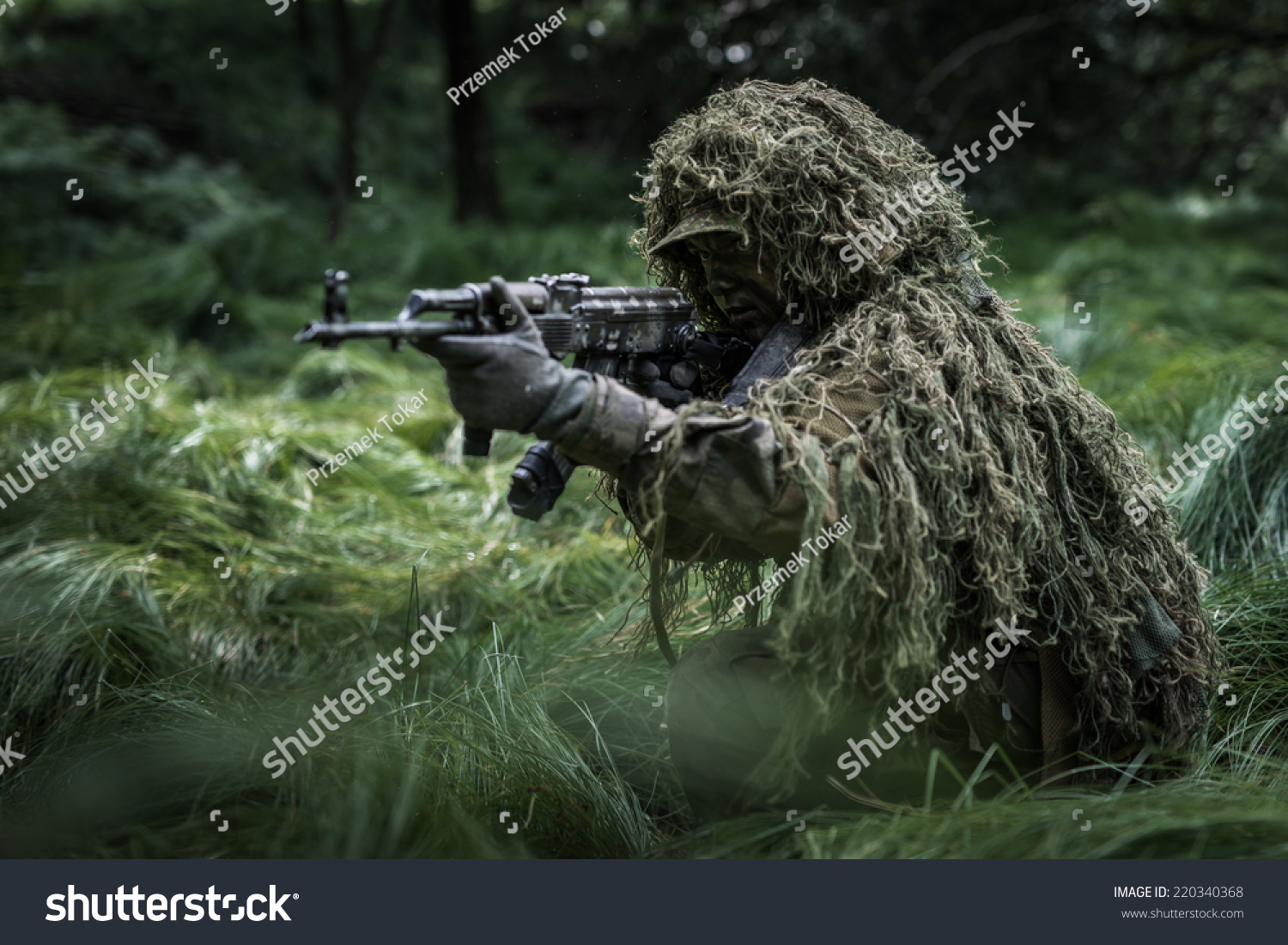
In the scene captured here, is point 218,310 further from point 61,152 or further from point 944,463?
point 944,463

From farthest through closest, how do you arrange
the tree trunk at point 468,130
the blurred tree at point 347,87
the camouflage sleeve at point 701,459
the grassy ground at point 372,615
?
the tree trunk at point 468,130, the blurred tree at point 347,87, the grassy ground at point 372,615, the camouflage sleeve at point 701,459

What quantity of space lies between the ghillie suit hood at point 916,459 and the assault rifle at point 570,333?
228mm

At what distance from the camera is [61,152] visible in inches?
279

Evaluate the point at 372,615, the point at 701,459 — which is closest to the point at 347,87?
the point at 372,615

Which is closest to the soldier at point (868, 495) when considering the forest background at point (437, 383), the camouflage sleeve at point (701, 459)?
the camouflage sleeve at point (701, 459)

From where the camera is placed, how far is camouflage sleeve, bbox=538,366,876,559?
1666 millimetres

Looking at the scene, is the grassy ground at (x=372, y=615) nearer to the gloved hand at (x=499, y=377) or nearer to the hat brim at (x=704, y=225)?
the gloved hand at (x=499, y=377)

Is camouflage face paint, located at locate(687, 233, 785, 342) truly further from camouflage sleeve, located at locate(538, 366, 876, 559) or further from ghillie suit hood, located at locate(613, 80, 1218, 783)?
camouflage sleeve, located at locate(538, 366, 876, 559)

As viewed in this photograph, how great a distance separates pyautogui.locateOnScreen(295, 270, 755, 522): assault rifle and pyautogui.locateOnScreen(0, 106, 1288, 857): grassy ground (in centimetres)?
67

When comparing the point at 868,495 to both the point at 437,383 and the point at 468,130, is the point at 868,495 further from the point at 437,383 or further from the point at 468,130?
the point at 468,130

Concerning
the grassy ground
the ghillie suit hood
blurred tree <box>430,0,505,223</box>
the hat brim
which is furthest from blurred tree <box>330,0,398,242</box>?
the hat brim

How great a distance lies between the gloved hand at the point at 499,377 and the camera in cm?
161

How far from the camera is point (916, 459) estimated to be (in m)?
1.78

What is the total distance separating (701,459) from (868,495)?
0.31 metres
